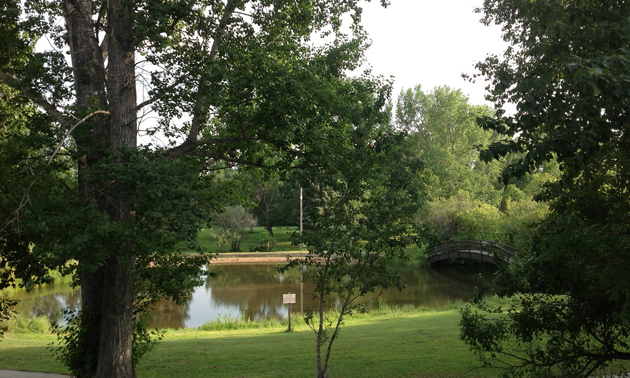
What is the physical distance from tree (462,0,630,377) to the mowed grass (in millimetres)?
2346

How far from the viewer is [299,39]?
1052cm

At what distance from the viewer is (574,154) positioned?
512 centimetres

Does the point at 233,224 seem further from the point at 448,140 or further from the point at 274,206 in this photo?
the point at 448,140

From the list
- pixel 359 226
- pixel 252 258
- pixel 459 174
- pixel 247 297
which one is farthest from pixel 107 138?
pixel 459 174

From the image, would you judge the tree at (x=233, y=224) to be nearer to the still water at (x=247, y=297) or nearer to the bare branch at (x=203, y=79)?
the still water at (x=247, y=297)

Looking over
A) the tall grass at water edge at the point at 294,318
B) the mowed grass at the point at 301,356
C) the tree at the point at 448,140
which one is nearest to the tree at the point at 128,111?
the mowed grass at the point at 301,356

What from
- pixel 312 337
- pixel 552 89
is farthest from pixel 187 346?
pixel 552 89

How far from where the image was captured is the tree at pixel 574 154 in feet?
15.7

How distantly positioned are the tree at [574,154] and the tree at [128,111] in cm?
364

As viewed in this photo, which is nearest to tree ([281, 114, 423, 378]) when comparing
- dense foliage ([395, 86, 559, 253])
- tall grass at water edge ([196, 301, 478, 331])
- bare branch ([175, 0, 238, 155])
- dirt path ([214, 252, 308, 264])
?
bare branch ([175, 0, 238, 155])

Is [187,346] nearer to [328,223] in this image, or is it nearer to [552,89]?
[328,223]

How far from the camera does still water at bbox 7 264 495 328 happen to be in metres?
19.9

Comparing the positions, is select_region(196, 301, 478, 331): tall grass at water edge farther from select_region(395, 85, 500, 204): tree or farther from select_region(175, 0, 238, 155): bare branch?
→ select_region(395, 85, 500, 204): tree

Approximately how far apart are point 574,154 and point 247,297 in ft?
67.9
